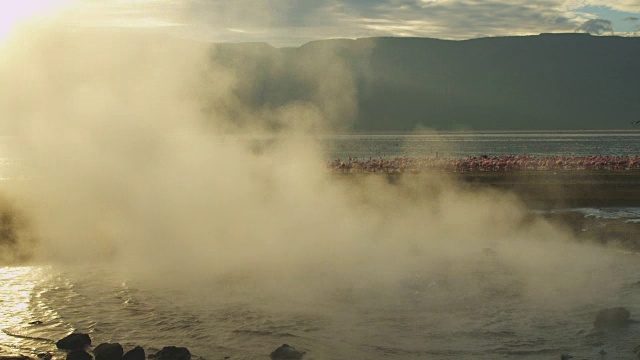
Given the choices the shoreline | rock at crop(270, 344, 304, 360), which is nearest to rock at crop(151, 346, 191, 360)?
rock at crop(270, 344, 304, 360)

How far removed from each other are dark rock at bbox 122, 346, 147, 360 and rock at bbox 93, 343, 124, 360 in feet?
0.28

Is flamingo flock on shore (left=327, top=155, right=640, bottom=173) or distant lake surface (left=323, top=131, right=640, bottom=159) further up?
flamingo flock on shore (left=327, top=155, right=640, bottom=173)

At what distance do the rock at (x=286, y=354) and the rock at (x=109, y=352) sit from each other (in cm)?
191

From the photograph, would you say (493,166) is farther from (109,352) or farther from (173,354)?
(109,352)

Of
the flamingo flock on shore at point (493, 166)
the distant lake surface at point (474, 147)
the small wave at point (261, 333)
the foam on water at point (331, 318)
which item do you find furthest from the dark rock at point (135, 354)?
the distant lake surface at point (474, 147)

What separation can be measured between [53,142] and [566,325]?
12.6m

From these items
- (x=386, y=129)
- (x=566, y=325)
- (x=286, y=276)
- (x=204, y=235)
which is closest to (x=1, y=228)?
(x=204, y=235)

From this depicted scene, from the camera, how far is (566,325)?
34.6ft

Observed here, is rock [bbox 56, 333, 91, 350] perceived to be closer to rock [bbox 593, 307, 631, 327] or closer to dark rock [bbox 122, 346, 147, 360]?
dark rock [bbox 122, 346, 147, 360]

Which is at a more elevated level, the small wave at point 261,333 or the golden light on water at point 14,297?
the golden light on water at point 14,297

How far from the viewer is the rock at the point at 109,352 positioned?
29.9 ft

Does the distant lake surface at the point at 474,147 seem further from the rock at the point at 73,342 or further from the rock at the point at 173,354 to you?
the rock at the point at 173,354

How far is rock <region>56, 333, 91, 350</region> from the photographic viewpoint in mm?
9641

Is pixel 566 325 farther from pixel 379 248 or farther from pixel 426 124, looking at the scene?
pixel 426 124
